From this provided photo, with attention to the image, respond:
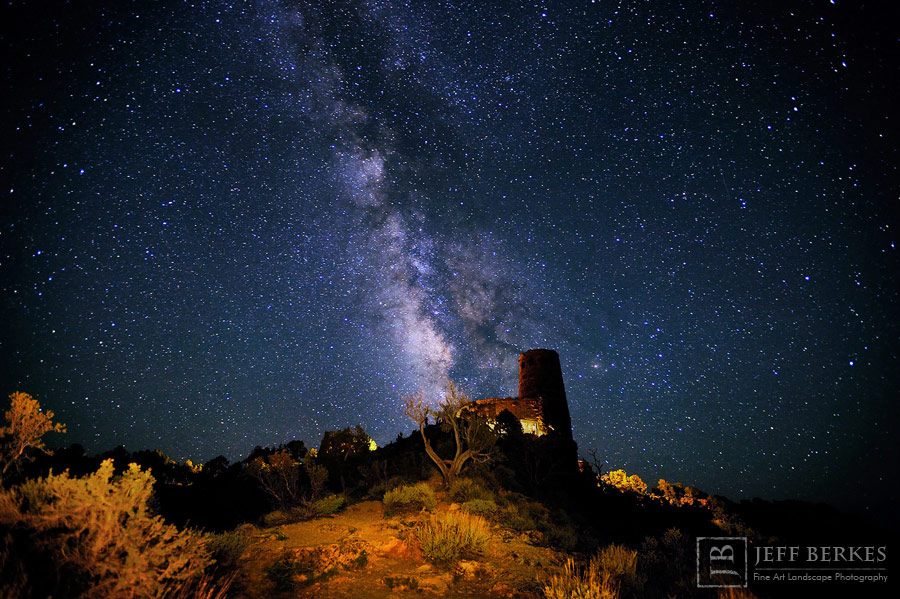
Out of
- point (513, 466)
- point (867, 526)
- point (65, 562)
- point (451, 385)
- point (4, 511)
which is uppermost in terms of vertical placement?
point (451, 385)

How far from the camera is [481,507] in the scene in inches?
424

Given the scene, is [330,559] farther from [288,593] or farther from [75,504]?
[75,504]

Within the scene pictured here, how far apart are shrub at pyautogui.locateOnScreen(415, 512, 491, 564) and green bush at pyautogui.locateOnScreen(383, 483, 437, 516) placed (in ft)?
9.22

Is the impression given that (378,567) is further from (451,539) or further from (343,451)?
(343,451)

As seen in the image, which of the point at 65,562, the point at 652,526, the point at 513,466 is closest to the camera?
the point at 65,562

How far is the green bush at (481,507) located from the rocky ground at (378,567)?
1700 mm

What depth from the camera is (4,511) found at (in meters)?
3.65

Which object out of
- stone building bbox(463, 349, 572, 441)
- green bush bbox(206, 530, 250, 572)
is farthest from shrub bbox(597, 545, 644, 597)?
stone building bbox(463, 349, 572, 441)

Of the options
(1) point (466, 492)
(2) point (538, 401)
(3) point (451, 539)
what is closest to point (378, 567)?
(3) point (451, 539)

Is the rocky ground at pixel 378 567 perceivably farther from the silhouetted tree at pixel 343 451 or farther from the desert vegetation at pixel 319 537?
the silhouetted tree at pixel 343 451

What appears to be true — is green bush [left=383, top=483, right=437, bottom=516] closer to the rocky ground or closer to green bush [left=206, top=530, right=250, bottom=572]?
the rocky ground

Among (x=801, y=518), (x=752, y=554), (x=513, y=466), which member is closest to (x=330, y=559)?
(x=513, y=466)

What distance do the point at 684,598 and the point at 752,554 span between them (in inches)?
497

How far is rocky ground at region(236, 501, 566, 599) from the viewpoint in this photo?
5.96 meters
